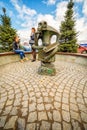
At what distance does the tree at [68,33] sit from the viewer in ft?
32.0

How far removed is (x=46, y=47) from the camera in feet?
11.9

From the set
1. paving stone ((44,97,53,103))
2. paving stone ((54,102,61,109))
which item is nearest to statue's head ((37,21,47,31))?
paving stone ((44,97,53,103))

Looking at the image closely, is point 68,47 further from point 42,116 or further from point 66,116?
point 42,116

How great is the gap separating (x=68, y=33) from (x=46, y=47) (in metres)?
7.10

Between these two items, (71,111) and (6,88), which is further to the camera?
(6,88)

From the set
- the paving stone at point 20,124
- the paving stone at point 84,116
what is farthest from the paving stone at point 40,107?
the paving stone at point 84,116

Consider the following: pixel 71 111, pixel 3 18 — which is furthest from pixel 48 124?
pixel 3 18

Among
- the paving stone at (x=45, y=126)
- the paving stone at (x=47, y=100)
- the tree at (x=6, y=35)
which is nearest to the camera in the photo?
the paving stone at (x=45, y=126)

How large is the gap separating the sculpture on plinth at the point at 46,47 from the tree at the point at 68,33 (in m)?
6.36

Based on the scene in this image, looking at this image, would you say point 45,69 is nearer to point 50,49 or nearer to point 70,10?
point 50,49

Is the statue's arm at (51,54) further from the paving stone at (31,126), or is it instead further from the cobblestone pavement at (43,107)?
the paving stone at (31,126)

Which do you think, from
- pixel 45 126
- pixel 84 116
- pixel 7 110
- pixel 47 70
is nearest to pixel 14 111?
pixel 7 110

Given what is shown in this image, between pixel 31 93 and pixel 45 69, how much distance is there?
1.58 metres

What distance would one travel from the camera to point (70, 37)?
994 cm
